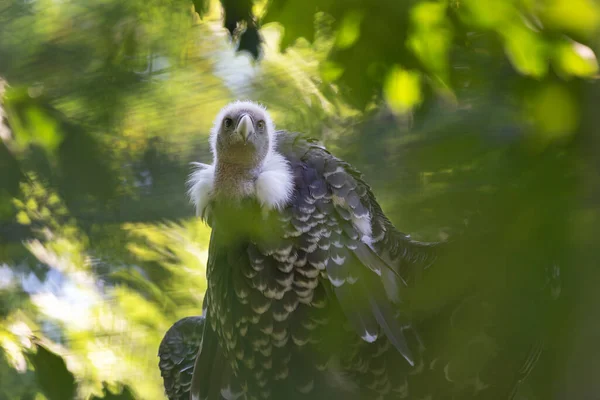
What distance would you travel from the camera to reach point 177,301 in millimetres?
891

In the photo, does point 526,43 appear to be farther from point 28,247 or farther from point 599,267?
point 28,247

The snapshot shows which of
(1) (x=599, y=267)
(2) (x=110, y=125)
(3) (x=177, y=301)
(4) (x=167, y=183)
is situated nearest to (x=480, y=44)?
(1) (x=599, y=267)

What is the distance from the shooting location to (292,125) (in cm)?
73

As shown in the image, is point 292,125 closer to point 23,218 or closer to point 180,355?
point 23,218

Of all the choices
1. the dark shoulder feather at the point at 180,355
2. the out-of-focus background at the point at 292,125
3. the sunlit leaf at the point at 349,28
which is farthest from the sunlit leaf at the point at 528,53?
the dark shoulder feather at the point at 180,355

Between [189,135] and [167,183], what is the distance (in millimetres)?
65

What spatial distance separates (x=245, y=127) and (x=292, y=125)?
1.34 feet

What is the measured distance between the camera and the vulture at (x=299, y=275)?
0.97m

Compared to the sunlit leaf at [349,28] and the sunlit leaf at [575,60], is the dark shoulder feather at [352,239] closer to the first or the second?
the sunlit leaf at [349,28]

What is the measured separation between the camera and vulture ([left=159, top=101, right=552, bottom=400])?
0.97 meters

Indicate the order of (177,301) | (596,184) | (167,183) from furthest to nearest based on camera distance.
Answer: (177,301)
(167,183)
(596,184)

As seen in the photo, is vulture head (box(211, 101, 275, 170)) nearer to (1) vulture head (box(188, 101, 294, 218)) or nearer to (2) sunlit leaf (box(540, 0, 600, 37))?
(1) vulture head (box(188, 101, 294, 218))

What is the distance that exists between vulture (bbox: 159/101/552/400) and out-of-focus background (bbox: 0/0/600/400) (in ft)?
0.60

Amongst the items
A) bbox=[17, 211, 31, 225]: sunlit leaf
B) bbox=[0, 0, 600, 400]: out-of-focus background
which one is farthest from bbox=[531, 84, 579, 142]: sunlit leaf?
bbox=[17, 211, 31, 225]: sunlit leaf
